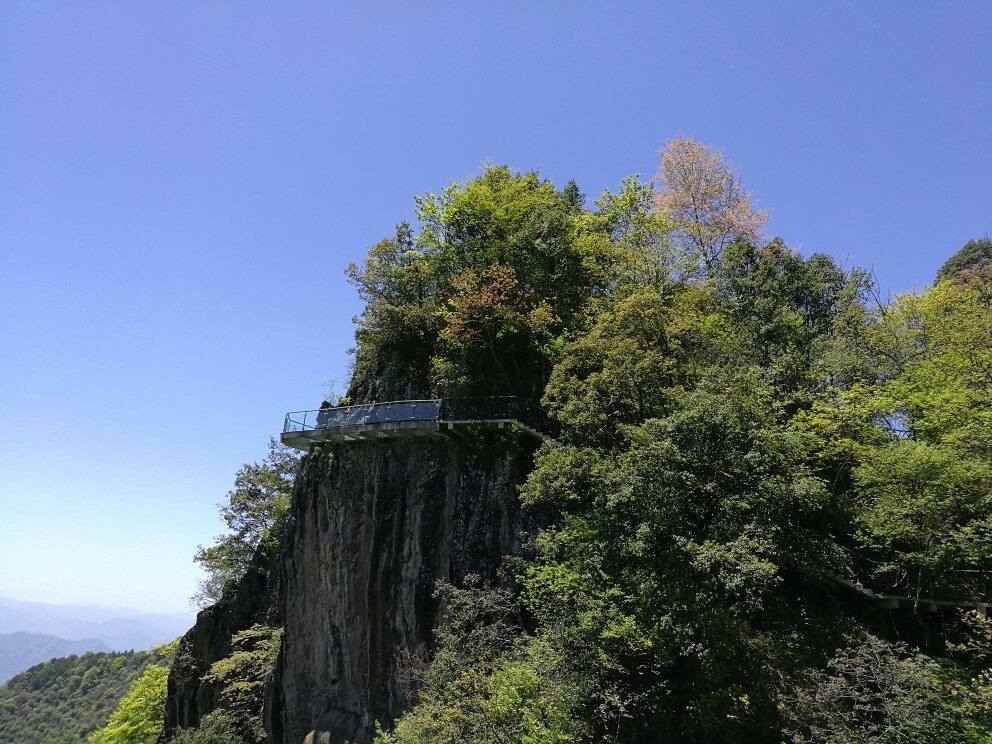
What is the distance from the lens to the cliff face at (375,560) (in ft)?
60.6

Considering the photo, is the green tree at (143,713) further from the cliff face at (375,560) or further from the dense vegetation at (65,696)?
the dense vegetation at (65,696)

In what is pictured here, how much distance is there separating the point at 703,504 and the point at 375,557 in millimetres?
13208

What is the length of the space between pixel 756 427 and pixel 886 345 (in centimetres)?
843

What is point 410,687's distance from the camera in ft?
57.5

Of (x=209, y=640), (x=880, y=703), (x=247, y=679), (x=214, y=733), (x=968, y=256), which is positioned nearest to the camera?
(x=880, y=703)

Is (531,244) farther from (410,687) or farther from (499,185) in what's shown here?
(410,687)

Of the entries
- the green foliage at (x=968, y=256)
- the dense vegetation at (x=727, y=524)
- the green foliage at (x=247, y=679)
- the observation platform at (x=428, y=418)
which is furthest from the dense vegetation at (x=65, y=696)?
the green foliage at (x=968, y=256)

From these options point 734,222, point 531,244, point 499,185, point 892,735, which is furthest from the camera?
point 734,222

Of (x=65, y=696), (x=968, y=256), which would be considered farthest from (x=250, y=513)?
(x=65, y=696)

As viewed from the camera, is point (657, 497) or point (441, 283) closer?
point (657, 497)

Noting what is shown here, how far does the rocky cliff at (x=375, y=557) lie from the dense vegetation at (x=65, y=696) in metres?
82.2

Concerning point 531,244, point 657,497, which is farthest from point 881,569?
point 531,244

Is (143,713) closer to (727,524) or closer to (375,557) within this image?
(375,557)

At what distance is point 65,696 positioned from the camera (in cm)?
10625
